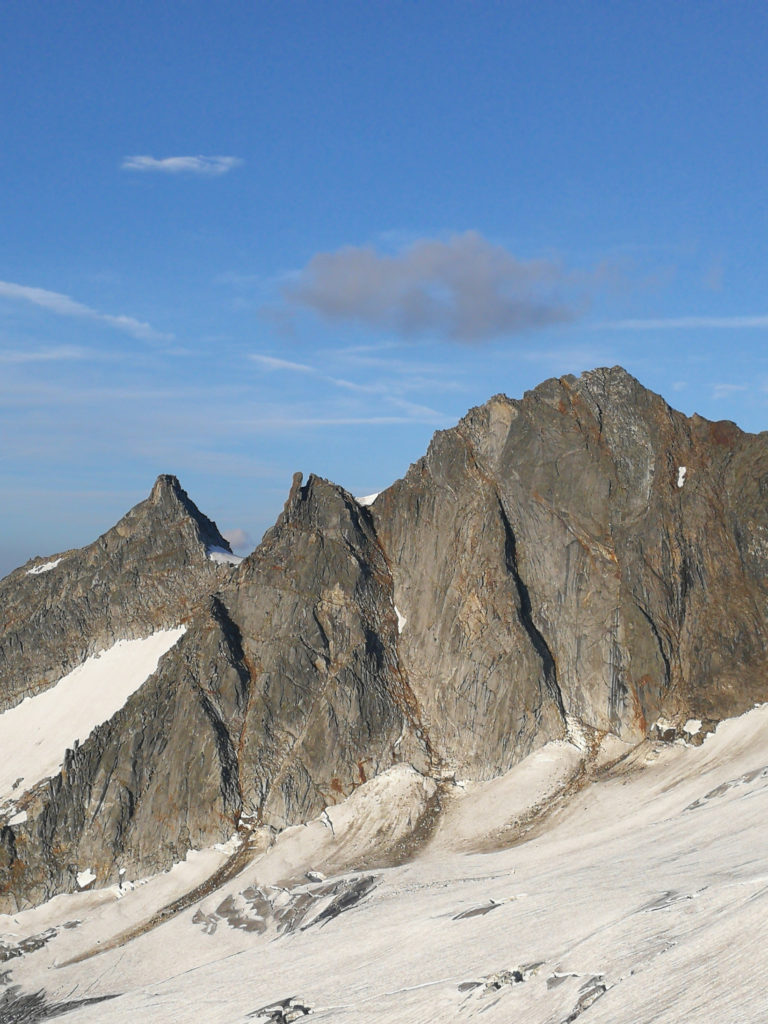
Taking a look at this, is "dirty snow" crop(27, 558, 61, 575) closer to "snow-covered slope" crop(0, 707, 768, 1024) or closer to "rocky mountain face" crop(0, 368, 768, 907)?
"rocky mountain face" crop(0, 368, 768, 907)

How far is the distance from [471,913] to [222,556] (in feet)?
146

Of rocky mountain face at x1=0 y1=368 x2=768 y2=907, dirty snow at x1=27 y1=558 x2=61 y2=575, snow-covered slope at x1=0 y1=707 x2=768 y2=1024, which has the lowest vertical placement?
snow-covered slope at x1=0 y1=707 x2=768 y2=1024

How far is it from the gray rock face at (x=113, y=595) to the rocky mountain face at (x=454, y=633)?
2238mm

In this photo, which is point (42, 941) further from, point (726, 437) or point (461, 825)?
point (726, 437)

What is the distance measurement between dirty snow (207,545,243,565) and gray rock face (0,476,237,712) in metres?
0.70

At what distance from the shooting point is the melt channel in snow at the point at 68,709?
74.9 m

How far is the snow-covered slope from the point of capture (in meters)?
38.9

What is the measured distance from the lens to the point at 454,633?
241 ft

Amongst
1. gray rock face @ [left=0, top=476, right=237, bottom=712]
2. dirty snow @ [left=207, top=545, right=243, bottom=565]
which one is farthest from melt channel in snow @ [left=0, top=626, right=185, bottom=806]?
dirty snow @ [left=207, top=545, right=243, bottom=565]

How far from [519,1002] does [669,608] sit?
120ft

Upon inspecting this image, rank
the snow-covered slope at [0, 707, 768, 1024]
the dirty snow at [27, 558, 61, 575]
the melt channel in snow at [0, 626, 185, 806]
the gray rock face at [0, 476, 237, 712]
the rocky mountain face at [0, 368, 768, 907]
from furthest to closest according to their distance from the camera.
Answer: the dirty snow at [27, 558, 61, 575] < the gray rock face at [0, 476, 237, 712] < the melt channel in snow at [0, 626, 185, 806] < the rocky mountain face at [0, 368, 768, 907] < the snow-covered slope at [0, 707, 768, 1024]

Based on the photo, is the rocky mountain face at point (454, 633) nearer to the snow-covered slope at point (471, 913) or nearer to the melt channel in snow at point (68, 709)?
the snow-covered slope at point (471, 913)

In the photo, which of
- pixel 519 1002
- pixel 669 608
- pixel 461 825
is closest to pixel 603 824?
pixel 461 825

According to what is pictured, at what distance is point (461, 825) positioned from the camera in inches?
2493
